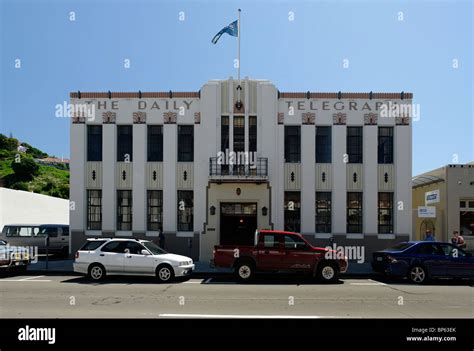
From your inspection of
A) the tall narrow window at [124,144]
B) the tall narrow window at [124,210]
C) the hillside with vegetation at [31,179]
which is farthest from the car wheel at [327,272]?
the hillside with vegetation at [31,179]

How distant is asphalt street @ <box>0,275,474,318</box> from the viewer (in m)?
8.67

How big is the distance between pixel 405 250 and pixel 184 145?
10892 mm

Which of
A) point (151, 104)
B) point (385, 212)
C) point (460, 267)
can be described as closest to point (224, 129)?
point (151, 104)

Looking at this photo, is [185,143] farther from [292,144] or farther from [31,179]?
[31,179]

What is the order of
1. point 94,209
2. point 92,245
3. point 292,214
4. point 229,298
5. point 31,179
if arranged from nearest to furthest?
1. point 229,298
2. point 92,245
3. point 292,214
4. point 94,209
5. point 31,179

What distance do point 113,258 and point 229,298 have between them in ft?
17.1

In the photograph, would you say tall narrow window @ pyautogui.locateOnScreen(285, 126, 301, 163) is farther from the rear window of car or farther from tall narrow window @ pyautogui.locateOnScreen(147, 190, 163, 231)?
the rear window of car

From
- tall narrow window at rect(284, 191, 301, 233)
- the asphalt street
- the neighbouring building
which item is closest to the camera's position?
the asphalt street

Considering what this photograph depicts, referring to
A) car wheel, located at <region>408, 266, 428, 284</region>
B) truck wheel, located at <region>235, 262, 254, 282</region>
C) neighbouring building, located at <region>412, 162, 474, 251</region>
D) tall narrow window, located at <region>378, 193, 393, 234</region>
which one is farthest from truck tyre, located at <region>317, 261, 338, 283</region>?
neighbouring building, located at <region>412, 162, 474, 251</region>

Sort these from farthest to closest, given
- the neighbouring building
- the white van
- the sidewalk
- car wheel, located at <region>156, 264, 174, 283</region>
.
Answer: the white van < the neighbouring building < the sidewalk < car wheel, located at <region>156, 264, 174, 283</region>

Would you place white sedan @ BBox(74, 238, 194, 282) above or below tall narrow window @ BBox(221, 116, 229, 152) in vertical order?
below

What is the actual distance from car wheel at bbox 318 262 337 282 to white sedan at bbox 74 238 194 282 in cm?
453

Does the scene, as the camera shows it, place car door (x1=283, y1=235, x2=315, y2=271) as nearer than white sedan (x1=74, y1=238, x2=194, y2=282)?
No

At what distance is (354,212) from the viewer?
1917 centimetres
